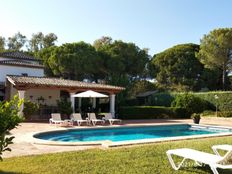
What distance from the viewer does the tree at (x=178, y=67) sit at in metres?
50.6

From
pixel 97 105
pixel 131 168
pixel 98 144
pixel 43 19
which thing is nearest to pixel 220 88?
pixel 97 105

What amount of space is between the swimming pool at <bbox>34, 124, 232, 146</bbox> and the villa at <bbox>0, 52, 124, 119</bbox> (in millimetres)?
6462

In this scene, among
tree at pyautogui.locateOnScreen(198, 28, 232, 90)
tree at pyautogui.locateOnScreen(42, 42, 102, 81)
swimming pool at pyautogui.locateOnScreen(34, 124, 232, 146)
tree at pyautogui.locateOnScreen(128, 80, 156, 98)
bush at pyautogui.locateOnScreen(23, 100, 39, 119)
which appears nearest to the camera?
swimming pool at pyautogui.locateOnScreen(34, 124, 232, 146)

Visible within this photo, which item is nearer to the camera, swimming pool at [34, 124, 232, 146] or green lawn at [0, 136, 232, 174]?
green lawn at [0, 136, 232, 174]

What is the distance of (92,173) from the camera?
23.1ft

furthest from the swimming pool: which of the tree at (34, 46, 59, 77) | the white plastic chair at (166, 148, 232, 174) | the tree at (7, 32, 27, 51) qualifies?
the tree at (7, 32, 27, 51)

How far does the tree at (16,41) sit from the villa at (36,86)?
1073 inches

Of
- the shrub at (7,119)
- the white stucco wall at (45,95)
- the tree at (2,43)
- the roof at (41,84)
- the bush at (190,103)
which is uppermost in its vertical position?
the tree at (2,43)

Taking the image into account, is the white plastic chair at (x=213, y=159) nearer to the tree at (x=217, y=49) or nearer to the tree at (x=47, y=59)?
the tree at (x=217, y=49)

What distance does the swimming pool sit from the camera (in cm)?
1694

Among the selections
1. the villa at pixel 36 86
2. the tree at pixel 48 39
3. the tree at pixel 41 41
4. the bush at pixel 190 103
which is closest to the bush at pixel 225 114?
the bush at pixel 190 103

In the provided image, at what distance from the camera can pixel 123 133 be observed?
20.0 metres

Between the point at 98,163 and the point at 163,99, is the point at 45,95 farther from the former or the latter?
the point at 98,163

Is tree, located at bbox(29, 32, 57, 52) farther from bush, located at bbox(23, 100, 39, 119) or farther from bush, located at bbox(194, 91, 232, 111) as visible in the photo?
bush, located at bbox(23, 100, 39, 119)
